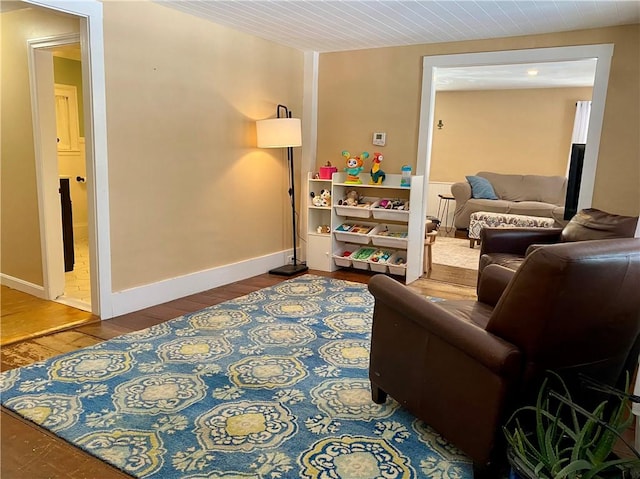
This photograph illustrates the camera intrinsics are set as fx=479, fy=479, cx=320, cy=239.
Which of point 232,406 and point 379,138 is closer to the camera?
point 232,406

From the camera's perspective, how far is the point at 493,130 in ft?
26.2

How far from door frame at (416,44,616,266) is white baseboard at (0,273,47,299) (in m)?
3.64

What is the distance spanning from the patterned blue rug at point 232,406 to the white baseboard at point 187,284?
45 centimetres

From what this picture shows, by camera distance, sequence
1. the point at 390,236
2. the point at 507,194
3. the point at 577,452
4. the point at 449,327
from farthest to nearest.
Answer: the point at 507,194
the point at 390,236
the point at 449,327
the point at 577,452

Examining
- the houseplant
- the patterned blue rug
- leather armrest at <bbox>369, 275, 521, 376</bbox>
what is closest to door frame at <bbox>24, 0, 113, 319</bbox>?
the patterned blue rug

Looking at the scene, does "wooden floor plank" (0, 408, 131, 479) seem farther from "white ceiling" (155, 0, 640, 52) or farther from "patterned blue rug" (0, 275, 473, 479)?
"white ceiling" (155, 0, 640, 52)

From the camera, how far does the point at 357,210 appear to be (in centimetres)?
491

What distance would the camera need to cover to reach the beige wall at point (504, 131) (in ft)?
24.7

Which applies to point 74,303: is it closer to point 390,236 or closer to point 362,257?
point 362,257

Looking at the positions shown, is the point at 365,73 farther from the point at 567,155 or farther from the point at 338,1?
the point at 567,155

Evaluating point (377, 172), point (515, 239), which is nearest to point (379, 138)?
point (377, 172)

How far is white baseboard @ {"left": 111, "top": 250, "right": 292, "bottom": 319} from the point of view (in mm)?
3529

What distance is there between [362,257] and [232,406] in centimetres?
288

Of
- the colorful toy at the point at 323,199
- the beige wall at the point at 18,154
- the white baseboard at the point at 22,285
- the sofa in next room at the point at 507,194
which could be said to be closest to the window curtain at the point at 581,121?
the sofa in next room at the point at 507,194
